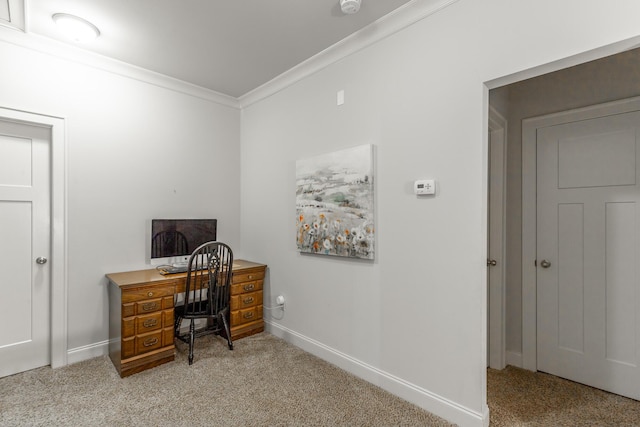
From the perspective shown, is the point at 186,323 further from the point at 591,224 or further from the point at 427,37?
the point at 591,224

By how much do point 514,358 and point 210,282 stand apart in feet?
8.68

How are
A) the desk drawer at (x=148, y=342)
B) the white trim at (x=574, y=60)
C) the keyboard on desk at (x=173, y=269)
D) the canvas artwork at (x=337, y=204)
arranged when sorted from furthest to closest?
the keyboard on desk at (x=173, y=269) < the desk drawer at (x=148, y=342) < the canvas artwork at (x=337, y=204) < the white trim at (x=574, y=60)

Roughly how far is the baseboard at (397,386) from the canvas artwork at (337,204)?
32.6 inches

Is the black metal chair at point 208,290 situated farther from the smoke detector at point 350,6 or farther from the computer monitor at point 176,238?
the smoke detector at point 350,6

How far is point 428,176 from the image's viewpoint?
2.05 meters

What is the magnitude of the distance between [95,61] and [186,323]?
2.59m

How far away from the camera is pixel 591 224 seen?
7.64 feet

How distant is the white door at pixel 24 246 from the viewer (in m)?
2.44

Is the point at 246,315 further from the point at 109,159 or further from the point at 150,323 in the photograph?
the point at 109,159

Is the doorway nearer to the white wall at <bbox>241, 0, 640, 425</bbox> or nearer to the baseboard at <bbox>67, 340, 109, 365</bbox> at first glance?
the white wall at <bbox>241, 0, 640, 425</bbox>

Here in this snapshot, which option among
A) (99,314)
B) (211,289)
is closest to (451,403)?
(211,289)

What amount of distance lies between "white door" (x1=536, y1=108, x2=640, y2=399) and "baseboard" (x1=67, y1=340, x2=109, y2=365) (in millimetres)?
3684

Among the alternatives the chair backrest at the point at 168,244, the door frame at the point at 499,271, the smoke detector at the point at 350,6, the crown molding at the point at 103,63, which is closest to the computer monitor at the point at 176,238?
the chair backrest at the point at 168,244

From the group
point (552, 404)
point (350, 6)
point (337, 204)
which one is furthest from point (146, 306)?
point (552, 404)
